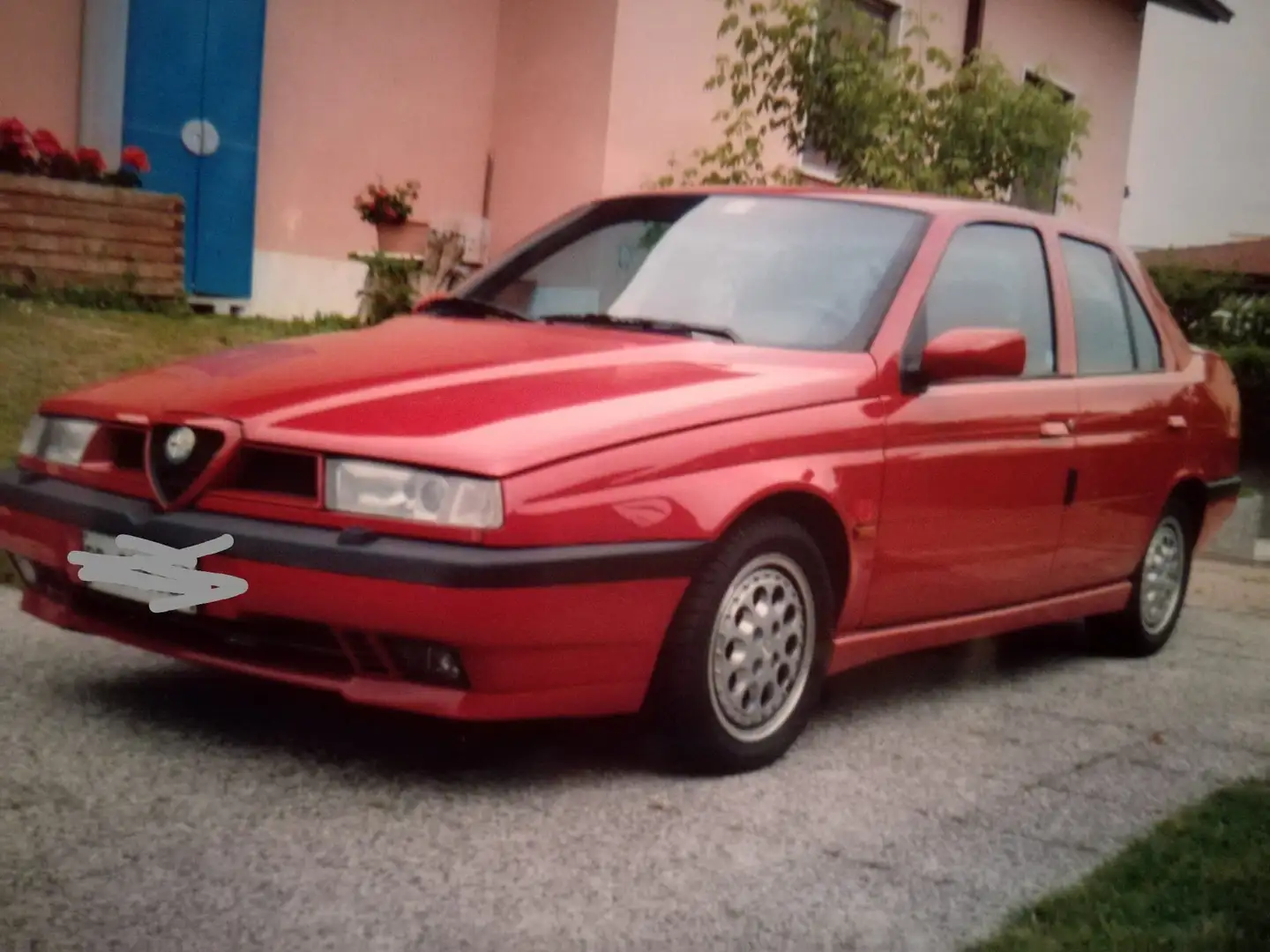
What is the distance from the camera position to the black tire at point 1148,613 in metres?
6.04

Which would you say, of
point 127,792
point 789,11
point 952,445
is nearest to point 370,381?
point 127,792

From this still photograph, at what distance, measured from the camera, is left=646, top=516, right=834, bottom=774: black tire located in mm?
3742

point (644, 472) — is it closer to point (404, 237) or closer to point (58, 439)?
point (58, 439)

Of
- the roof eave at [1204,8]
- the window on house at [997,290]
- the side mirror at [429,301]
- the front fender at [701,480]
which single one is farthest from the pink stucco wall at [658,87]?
the roof eave at [1204,8]

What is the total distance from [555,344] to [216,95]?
6.91 metres

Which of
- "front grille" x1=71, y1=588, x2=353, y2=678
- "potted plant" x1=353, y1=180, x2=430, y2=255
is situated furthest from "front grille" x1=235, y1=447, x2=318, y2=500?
"potted plant" x1=353, y1=180, x2=430, y2=255

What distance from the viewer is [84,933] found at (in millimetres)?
2629

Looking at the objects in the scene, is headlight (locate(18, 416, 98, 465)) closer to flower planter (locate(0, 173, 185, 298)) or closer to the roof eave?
flower planter (locate(0, 173, 185, 298))

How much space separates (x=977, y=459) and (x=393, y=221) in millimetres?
7061

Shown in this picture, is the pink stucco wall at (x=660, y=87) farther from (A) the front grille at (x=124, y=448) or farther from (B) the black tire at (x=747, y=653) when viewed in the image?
A: (A) the front grille at (x=124, y=448)

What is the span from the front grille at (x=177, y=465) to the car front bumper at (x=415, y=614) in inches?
2.9

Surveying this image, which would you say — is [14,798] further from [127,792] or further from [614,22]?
[614,22]

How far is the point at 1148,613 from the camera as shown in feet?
20.2

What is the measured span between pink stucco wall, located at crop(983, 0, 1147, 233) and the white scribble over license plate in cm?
1410
